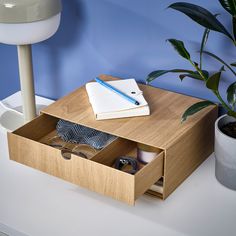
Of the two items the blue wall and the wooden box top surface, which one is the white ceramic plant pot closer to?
the wooden box top surface

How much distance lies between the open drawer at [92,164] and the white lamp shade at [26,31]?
0.19m

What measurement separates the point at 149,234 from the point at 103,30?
620 millimetres

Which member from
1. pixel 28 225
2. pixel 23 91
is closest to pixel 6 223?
pixel 28 225

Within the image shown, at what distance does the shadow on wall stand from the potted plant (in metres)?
0.37

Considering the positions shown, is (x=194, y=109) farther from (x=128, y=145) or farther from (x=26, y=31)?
(x=26, y=31)

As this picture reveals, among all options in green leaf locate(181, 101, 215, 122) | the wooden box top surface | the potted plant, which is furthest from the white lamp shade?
green leaf locate(181, 101, 215, 122)

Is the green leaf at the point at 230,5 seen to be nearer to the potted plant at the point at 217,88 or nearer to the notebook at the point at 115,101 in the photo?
the potted plant at the point at 217,88

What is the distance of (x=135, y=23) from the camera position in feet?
5.17

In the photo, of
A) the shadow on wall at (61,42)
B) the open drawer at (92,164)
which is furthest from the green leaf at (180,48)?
the shadow on wall at (61,42)

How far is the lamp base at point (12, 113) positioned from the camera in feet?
5.54

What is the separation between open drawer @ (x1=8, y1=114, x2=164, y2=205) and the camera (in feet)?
4.13

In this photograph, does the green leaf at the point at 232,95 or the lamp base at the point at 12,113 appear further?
the lamp base at the point at 12,113

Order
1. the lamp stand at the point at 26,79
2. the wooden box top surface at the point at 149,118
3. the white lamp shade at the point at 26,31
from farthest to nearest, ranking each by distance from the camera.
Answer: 1. the lamp stand at the point at 26,79
2. the white lamp shade at the point at 26,31
3. the wooden box top surface at the point at 149,118

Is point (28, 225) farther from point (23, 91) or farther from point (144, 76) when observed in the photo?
point (144, 76)
